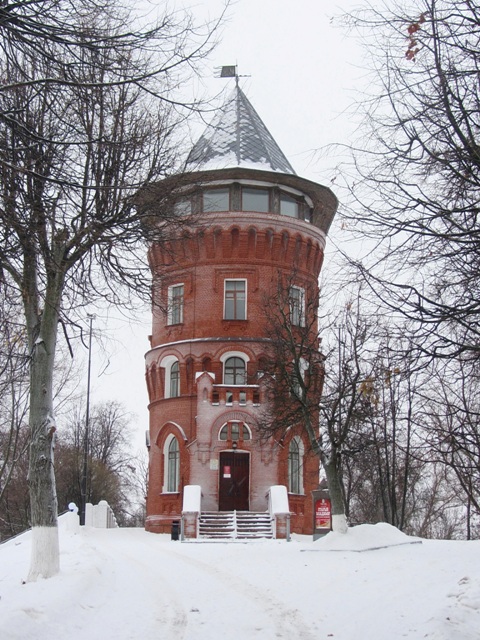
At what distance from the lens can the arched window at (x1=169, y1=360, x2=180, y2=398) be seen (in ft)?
123

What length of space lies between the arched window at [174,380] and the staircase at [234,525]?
595 cm

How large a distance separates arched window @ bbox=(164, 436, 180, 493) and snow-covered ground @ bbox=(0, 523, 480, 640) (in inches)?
538

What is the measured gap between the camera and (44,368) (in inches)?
599

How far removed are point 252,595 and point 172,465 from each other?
22.6 metres

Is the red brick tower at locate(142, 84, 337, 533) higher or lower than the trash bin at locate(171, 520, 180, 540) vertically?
higher

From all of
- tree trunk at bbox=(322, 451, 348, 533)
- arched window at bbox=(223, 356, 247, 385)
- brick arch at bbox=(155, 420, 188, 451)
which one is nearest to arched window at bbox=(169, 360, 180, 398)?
brick arch at bbox=(155, 420, 188, 451)

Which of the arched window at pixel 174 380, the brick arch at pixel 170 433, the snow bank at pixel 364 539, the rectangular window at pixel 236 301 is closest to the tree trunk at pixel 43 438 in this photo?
the snow bank at pixel 364 539

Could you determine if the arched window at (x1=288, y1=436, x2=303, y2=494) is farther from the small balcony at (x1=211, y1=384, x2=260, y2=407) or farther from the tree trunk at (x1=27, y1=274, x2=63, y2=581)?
the tree trunk at (x1=27, y1=274, x2=63, y2=581)

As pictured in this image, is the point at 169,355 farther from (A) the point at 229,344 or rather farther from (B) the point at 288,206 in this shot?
(B) the point at 288,206

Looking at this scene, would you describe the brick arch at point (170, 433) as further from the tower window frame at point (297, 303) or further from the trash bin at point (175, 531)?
the tower window frame at point (297, 303)

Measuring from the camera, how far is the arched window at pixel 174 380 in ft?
123

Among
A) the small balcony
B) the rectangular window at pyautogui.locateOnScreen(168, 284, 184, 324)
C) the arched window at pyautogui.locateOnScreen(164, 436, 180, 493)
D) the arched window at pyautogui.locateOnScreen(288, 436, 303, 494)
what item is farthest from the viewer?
the rectangular window at pyautogui.locateOnScreen(168, 284, 184, 324)

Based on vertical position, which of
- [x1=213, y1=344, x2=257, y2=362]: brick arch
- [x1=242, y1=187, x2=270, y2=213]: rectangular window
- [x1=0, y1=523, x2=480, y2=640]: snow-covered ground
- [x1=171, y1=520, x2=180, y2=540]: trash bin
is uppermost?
[x1=242, y1=187, x2=270, y2=213]: rectangular window

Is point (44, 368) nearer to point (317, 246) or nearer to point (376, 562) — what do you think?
point (376, 562)
